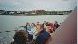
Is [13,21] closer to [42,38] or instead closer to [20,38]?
[20,38]

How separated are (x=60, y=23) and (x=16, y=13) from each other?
48 cm

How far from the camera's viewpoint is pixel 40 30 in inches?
119

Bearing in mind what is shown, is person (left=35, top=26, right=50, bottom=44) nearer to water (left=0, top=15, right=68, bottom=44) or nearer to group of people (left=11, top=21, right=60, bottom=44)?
group of people (left=11, top=21, right=60, bottom=44)

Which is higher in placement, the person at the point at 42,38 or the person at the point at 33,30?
the person at the point at 33,30

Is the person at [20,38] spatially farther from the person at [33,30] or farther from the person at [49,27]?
the person at [49,27]

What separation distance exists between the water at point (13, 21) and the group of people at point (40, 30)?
0.04 meters

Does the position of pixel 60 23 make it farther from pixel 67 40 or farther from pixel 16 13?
pixel 16 13

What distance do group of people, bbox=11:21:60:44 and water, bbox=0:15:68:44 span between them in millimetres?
43

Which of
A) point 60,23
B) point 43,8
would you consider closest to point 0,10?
point 43,8

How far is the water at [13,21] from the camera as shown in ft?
9.88

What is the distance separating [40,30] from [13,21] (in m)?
0.30

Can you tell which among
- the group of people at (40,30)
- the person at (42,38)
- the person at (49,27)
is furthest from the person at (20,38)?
the person at (49,27)

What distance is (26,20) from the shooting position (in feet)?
9.93

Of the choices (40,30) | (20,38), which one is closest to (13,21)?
(20,38)
